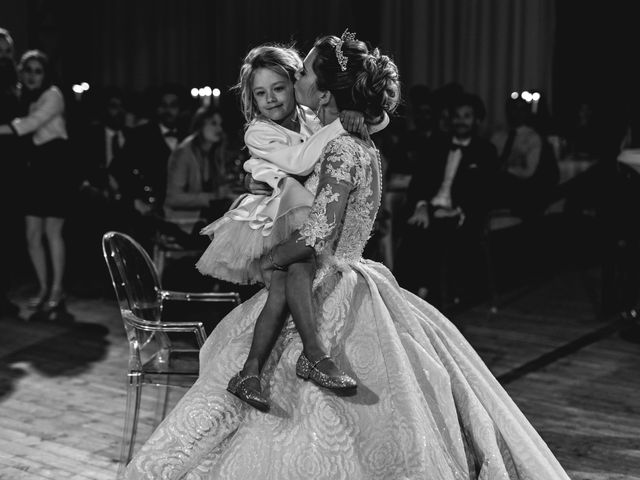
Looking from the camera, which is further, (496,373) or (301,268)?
(496,373)

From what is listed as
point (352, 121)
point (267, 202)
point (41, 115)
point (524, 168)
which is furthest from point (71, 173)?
point (352, 121)

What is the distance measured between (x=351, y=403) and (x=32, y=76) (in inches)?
147

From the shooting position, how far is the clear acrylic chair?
11.1 ft

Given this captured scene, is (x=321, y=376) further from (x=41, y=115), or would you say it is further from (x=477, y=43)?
(x=477, y=43)

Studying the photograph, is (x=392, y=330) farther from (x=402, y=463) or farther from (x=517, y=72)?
(x=517, y=72)

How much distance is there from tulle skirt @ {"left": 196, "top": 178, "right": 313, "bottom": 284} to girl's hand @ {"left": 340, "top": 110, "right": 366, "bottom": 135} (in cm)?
21

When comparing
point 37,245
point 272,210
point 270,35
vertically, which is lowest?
point 37,245

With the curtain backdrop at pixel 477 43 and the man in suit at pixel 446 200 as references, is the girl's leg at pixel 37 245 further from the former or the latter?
the curtain backdrop at pixel 477 43

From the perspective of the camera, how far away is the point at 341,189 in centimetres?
263

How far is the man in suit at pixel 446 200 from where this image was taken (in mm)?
5852

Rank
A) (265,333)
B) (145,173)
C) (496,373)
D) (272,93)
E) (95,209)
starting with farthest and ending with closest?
(95,209), (145,173), (496,373), (272,93), (265,333)

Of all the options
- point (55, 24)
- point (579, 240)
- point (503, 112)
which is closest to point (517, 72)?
point (503, 112)

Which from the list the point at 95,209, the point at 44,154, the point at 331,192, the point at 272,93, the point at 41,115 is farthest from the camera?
the point at 95,209

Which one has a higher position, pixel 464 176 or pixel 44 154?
pixel 44 154
